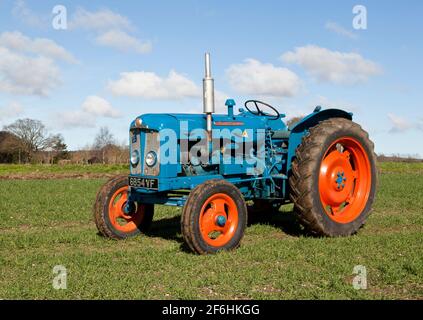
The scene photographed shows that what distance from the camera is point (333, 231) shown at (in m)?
7.09

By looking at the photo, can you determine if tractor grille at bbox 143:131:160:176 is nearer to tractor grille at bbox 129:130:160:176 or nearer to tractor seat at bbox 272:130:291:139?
tractor grille at bbox 129:130:160:176

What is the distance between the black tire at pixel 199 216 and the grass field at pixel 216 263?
0.15 m

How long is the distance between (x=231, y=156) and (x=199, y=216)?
4.95 feet

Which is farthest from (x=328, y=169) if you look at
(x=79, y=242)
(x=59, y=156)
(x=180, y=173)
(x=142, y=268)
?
(x=59, y=156)

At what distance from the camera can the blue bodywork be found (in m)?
6.66

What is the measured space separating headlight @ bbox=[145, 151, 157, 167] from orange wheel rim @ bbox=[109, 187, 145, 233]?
947 mm

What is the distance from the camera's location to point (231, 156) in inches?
283

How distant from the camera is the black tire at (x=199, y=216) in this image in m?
5.89

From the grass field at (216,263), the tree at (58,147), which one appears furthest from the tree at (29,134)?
the grass field at (216,263)

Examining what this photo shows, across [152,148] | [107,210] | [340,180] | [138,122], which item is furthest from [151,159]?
[340,180]

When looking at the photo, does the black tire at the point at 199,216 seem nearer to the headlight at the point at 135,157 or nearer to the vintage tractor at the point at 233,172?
the vintage tractor at the point at 233,172
